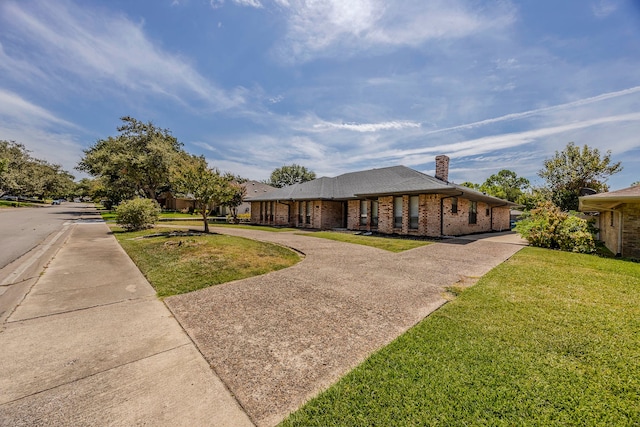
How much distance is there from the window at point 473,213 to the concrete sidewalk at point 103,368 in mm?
18028

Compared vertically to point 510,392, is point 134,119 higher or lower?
higher

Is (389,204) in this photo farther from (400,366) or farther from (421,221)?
(400,366)

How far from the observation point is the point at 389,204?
1583cm

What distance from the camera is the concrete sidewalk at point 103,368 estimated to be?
1.99 metres

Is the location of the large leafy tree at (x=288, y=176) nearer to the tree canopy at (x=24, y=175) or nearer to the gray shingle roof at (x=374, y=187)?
the gray shingle roof at (x=374, y=187)

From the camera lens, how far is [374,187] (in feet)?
56.1

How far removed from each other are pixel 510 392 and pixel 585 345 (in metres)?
1.61

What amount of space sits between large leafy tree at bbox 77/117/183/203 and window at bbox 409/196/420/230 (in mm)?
26642

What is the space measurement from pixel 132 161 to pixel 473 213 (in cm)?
3312

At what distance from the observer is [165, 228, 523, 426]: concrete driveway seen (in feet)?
7.86

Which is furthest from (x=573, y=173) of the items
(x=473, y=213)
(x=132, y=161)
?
(x=132, y=161)

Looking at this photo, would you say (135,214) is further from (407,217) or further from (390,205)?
(407,217)

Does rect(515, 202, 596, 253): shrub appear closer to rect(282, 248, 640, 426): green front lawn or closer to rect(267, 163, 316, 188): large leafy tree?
rect(282, 248, 640, 426): green front lawn

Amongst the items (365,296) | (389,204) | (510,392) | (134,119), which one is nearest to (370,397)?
(510,392)
